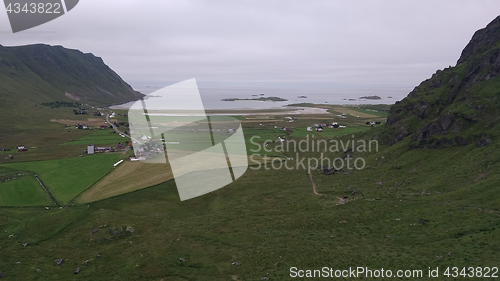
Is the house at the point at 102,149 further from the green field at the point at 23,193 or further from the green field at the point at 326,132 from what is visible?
the green field at the point at 326,132

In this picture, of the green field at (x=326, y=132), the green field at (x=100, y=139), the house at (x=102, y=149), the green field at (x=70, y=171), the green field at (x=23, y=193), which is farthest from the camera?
the green field at (x=326, y=132)

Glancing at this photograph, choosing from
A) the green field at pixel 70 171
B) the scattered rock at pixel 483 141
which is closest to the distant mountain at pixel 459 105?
the scattered rock at pixel 483 141

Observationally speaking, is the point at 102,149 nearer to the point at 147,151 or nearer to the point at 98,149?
the point at 98,149

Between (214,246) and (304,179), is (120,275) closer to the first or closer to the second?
(214,246)

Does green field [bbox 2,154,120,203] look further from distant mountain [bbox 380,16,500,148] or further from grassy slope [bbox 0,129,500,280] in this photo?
distant mountain [bbox 380,16,500,148]

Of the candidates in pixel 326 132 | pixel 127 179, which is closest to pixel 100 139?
pixel 127 179

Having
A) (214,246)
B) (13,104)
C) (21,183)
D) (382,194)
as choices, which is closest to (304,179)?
(382,194)
